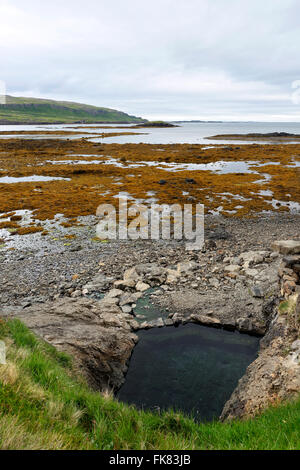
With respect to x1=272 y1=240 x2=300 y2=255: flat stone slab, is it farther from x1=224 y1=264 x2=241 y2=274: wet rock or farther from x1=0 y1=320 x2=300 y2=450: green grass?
x1=0 y1=320 x2=300 y2=450: green grass

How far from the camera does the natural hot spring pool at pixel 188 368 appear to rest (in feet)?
26.4

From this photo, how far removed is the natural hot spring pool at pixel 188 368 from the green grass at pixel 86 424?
3.11 metres

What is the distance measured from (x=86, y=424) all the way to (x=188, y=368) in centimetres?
581

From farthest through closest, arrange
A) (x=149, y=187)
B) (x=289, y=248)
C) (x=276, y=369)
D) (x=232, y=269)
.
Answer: (x=149, y=187), (x=232, y=269), (x=289, y=248), (x=276, y=369)

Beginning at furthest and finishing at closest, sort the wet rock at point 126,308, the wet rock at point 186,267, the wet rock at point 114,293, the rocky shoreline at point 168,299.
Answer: the wet rock at point 186,267
the wet rock at point 114,293
the wet rock at point 126,308
the rocky shoreline at point 168,299

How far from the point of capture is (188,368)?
9344mm

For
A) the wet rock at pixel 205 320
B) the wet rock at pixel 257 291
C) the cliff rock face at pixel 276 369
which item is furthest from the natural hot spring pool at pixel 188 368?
the wet rock at pixel 257 291

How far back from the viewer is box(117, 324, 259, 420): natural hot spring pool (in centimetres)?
805

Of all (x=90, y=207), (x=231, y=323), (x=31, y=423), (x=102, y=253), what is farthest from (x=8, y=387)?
(x=90, y=207)

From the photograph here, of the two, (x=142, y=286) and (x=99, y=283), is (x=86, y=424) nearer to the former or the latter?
(x=142, y=286)

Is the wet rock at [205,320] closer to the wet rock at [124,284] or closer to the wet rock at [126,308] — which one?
the wet rock at [126,308]

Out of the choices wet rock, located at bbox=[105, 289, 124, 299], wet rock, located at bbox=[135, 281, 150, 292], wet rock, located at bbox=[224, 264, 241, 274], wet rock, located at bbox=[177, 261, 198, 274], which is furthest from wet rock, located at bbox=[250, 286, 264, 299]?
wet rock, located at bbox=[105, 289, 124, 299]

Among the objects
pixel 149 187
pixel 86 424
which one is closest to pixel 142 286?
pixel 86 424
